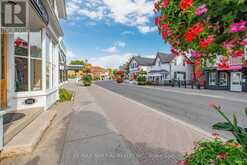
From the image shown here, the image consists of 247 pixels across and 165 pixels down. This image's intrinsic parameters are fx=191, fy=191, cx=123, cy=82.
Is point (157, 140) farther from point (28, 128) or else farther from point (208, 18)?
point (208, 18)

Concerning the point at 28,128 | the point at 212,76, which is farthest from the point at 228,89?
the point at 28,128

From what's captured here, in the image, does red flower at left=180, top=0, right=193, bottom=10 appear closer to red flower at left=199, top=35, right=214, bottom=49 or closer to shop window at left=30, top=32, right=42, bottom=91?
red flower at left=199, top=35, right=214, bottom=49

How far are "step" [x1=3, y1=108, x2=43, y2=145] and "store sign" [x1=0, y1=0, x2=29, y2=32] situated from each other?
8.28 feet

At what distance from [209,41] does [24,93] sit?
7279mm

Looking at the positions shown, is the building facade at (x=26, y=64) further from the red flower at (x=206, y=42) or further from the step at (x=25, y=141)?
the red flower at (x=206, y=42)

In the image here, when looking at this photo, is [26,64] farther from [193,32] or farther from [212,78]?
[212,78]

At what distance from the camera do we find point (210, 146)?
2.09 meters

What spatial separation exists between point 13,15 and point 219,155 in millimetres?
4987

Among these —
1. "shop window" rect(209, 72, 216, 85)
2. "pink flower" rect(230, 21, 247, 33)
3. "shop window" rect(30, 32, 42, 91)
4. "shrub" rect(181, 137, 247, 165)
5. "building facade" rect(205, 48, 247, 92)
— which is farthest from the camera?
"shop window" rect(209, 72, 216, 85)

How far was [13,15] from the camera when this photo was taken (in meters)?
4.52

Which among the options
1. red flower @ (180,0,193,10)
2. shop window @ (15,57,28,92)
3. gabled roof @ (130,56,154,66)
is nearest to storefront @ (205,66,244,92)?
shop window @ (15,57,28,92)

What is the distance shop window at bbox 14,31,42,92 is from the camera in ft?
23.1

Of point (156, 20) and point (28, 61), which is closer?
point (156, 20)

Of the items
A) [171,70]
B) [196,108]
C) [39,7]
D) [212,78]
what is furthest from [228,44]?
[171,70]
